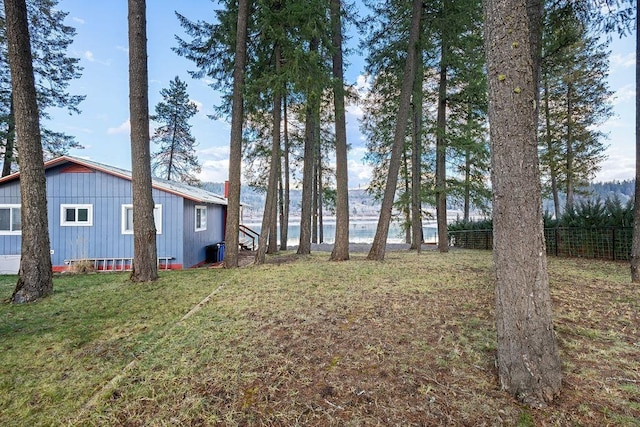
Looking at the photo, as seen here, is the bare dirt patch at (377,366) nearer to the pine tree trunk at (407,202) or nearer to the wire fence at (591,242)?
the wire fence at (591,242)

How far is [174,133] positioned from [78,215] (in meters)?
13.3

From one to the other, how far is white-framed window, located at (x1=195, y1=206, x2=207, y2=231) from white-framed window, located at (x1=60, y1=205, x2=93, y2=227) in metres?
3.63

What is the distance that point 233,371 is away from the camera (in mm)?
2381

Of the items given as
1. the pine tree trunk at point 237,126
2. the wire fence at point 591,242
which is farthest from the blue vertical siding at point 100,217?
the wire fence at point 591,242

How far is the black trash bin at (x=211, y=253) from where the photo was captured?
14.5 m

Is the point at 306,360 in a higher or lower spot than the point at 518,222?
lower

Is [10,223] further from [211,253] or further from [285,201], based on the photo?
[285,201]

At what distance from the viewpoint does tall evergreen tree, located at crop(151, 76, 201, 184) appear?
22469 millimetres

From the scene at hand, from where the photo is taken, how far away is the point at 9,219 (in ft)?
36.2

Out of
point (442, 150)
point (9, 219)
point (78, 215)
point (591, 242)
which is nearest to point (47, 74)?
point (9, 219)

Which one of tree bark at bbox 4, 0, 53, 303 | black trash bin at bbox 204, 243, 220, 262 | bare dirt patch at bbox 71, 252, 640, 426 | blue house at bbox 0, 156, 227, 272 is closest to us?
bare dirt patch at bbox 71, 252, 640, 426

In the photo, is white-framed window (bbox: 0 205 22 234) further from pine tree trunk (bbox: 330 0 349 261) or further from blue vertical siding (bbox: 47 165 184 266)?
pine tree trunk (bbox: 330 0 349 261)

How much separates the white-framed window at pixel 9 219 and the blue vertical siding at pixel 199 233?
5.64 m

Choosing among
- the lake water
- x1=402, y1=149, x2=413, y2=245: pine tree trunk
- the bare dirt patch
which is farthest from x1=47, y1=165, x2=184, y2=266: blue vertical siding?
x1=402, y1=149, x2=413, y2=245: pine tree trunk
